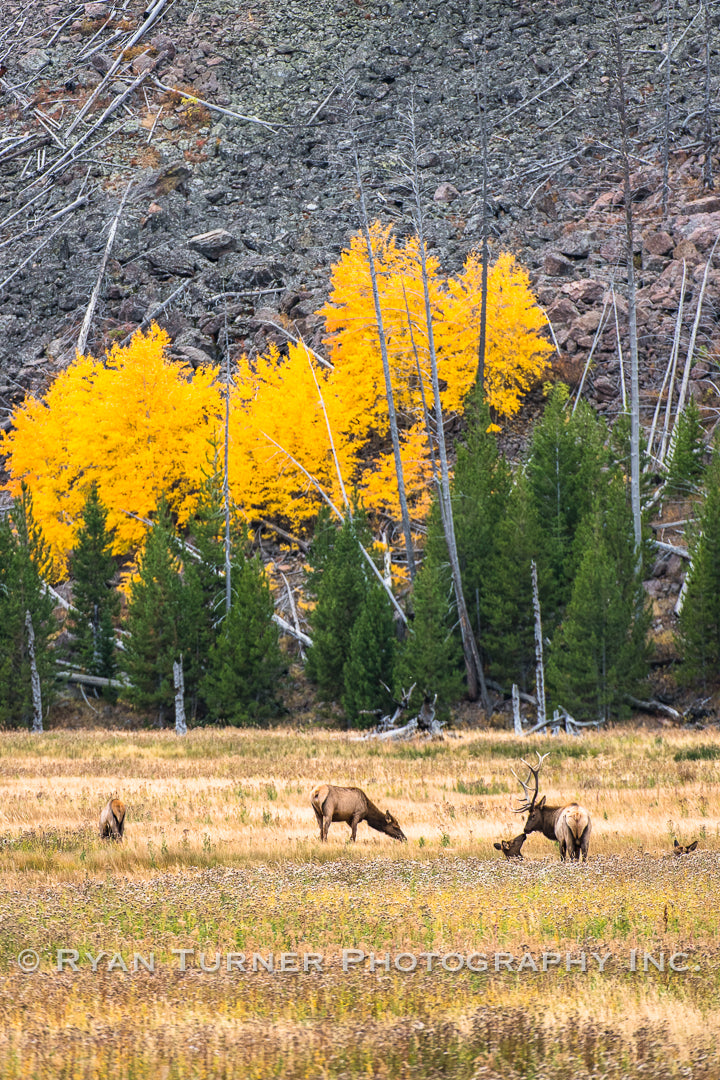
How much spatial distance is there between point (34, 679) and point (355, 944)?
27988 millimetres

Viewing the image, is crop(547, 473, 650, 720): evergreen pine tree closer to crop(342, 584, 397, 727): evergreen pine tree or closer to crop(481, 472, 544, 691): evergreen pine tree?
crop(481, 472, 544, 691): evergreen pine tree

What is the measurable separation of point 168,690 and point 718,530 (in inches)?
670

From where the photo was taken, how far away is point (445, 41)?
241 ft

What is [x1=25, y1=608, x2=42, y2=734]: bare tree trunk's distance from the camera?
33.7m

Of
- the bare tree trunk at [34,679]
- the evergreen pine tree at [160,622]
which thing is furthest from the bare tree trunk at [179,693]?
the bare tree trunk at [34,679]

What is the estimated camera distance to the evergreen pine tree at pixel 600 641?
28.6 metres

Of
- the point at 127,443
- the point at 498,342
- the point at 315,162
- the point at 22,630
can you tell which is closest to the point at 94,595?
the point at 22,630

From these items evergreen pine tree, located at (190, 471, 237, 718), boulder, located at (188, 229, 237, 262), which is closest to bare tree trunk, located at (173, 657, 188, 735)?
evergreen pine tree, located at (190, 471, 237, 718)

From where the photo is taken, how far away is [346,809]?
12977 millimetres

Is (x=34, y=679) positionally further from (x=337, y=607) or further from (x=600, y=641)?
(x=600, y=641)

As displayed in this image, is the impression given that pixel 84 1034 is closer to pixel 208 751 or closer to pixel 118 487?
pixel 208 751

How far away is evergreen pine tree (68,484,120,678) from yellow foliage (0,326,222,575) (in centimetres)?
58

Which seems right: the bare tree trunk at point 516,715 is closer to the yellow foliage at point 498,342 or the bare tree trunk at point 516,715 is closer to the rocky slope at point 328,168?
the rocky slope at point 328,168

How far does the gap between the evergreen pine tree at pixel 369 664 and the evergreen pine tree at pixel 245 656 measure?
2620 millimetres
